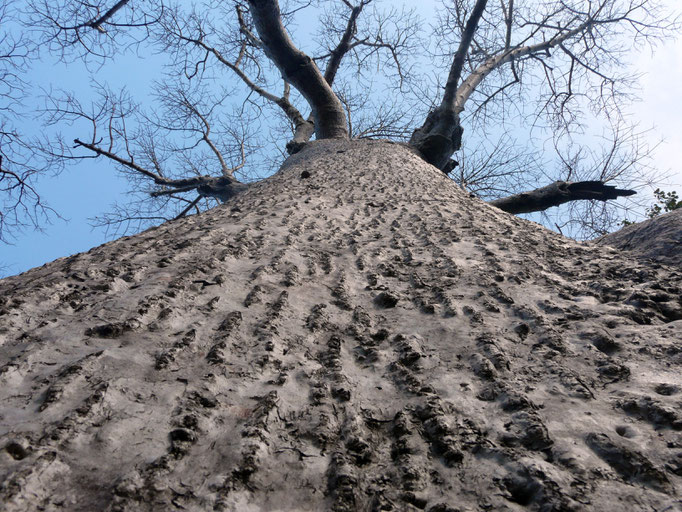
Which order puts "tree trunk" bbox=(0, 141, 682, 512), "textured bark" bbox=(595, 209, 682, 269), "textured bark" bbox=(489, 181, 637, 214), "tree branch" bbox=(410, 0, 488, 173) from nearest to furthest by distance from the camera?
"tree trunk" bbox=(0, 141, 682, 512) < "textured bark" bbox=(595, 209, 682, 269) < "textured bark" bbox=(489, 181, 637, 214) < "tree branch" bbox=(410, 0, 488, 173)

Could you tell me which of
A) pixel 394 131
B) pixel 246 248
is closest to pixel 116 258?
pixel 246 248

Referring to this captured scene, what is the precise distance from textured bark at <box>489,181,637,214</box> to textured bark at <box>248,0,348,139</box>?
2.21 m

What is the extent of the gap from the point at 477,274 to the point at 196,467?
1.12m

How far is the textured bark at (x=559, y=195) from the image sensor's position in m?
4.55

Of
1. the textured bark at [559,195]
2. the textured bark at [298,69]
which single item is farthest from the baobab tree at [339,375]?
the textured bark at [298,69]

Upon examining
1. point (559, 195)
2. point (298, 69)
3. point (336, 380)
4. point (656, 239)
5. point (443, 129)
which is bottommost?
point (336, 380)

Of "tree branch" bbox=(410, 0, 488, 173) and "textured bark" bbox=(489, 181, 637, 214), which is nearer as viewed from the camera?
"textured bark" bbox=(489, 181, 637, 214)

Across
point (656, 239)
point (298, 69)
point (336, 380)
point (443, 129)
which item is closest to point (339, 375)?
point (336, 380)

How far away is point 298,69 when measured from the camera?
530 centimetres

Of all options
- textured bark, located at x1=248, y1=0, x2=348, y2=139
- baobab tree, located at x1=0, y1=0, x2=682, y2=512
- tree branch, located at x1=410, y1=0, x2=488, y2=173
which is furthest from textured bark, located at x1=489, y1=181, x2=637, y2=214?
baobab tree, located at x1=0, y1=0, x2=682, y2=512

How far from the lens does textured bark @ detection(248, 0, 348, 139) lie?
4.74 metres

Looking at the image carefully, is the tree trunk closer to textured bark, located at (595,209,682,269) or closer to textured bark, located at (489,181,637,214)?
textured bark, located at (595,209,682,269)

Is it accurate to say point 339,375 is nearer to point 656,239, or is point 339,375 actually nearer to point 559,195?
point 656,239

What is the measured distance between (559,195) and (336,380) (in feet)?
15.4
